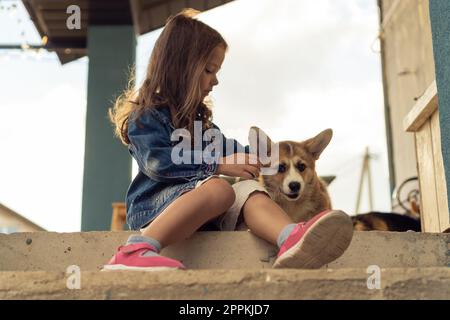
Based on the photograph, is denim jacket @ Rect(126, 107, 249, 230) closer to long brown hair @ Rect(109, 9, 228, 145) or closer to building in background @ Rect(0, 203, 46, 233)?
long brown hair @ Rect(109, 9, 228, 145)

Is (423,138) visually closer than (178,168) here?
No

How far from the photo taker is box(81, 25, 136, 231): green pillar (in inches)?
243

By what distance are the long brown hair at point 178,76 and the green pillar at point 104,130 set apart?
369 cm

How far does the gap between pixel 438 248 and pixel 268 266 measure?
1.74 ft

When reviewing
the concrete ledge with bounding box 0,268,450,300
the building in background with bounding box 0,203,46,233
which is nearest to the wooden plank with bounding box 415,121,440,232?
the concrete ledge with bounding box 0,268,450,300

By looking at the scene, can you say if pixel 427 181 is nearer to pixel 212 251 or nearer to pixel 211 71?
pixel 211 71

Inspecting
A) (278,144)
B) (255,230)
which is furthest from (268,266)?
(278,144)

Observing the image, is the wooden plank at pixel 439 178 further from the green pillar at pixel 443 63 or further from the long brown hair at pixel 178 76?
the long brown hair at pixel 178 76

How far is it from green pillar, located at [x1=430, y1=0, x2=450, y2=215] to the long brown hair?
740 millimetres

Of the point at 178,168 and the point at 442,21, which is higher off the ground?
the point at 442,21
